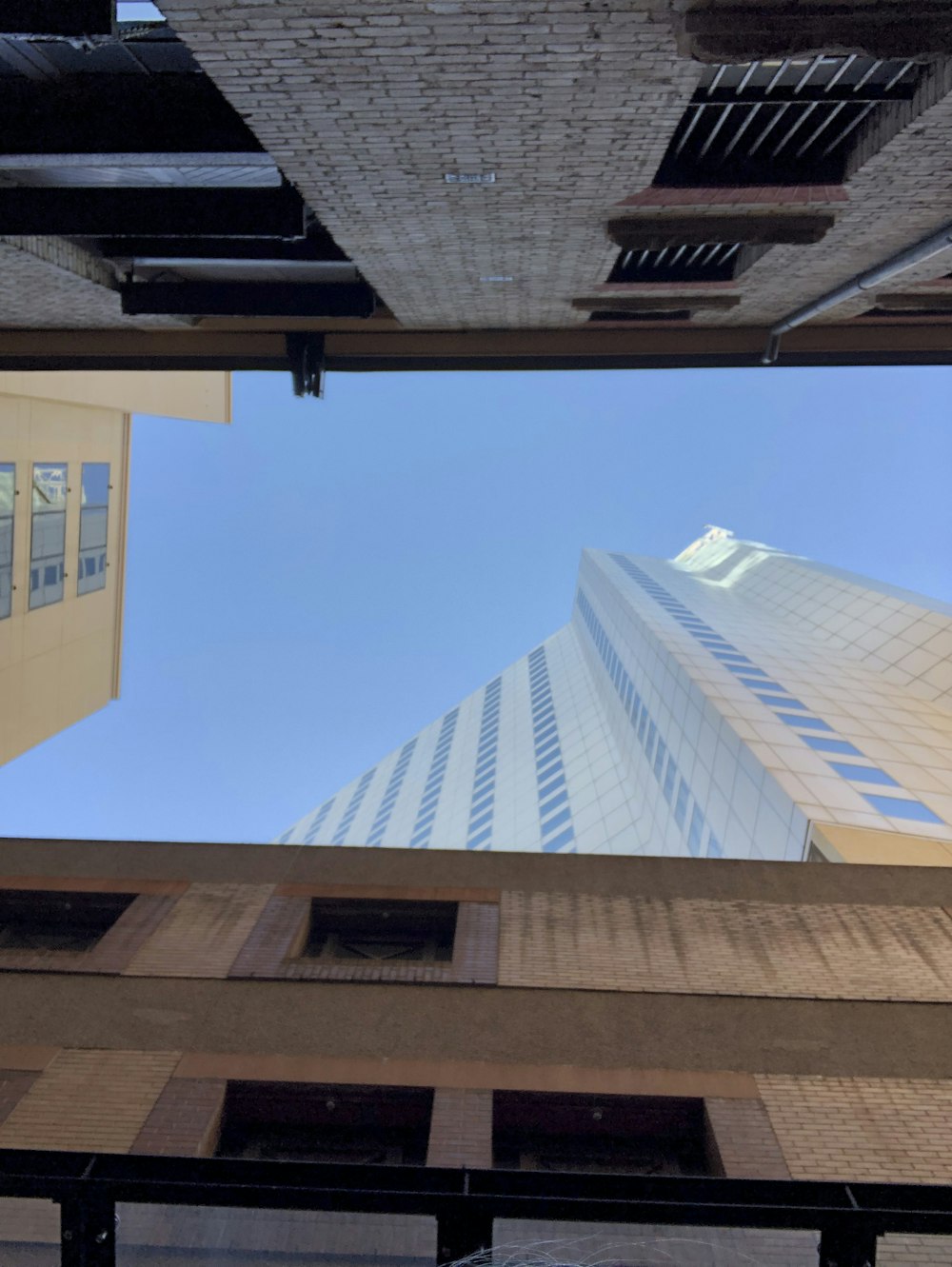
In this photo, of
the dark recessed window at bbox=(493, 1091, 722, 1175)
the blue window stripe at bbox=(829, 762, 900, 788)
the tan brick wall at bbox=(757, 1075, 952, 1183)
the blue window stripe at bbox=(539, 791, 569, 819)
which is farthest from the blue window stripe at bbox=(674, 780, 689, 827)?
the dark recessed window at bbox=(493, 1091, 722, 1175)

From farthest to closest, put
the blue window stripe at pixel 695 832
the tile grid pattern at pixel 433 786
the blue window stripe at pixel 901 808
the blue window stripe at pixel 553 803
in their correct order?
1. the tile grid pattern at pixel 433 786
2. the blue window stripe at pixel 553 803
3. the blue window stripe at pixel 695 832
4. the blue window stripe at pixel 901 808

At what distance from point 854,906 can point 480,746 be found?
48.2 meters

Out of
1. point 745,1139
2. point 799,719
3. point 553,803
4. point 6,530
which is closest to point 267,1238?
point 745,1139

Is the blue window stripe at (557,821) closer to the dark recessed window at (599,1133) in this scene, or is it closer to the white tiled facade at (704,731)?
the white tiled facade at (704,731)

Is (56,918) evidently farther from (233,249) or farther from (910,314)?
(910,314)

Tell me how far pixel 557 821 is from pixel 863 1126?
29413 mm

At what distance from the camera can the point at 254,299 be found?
11492 millimetres

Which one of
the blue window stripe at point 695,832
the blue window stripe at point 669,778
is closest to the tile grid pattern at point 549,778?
the blue window stripe at point 669,778

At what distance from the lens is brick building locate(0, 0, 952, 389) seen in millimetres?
5719

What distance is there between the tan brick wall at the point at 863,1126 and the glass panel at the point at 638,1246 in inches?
50.6

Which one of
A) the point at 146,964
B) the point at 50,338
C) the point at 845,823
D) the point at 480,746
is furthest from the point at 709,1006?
the point at 480,746

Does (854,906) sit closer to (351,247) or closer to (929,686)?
(351,247)

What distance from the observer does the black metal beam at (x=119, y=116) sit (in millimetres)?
7262

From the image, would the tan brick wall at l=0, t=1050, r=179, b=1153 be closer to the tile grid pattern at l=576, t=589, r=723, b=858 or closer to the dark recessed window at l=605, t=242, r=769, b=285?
the dark recessed window at l=605, t=242, r=769, b=285
